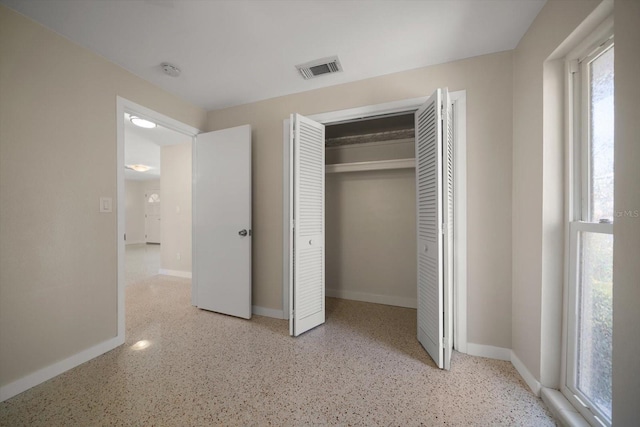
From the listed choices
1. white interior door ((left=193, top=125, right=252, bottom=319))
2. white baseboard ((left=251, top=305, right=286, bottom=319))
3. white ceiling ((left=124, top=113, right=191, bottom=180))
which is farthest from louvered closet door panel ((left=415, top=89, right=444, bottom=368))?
white ceiling ((left=124, top=113, right=191, bottom=180))

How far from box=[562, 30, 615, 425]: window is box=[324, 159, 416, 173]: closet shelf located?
1574mm

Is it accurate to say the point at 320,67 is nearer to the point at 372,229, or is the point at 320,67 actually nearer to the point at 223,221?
the point at 223,221

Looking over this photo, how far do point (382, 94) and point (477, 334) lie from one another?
2199 mm

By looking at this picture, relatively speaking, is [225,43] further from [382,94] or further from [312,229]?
[312,229]

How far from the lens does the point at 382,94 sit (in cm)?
227

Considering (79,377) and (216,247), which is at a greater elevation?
(216,247)

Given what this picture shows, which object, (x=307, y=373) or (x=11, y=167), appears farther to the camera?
(x=307, y=373)

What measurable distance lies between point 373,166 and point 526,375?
7.68 feet

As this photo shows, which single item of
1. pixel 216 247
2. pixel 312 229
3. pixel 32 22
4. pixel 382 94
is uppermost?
pixel 32 22

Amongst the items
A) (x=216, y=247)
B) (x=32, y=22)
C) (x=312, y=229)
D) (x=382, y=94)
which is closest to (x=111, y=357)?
(x=216, y=247)

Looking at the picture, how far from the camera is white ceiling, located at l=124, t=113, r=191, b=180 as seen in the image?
12.6ft

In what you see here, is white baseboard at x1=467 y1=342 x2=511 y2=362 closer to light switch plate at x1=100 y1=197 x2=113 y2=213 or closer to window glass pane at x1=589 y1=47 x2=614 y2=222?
window glass pane at x1=589 y1=47 x2=614 y2=222

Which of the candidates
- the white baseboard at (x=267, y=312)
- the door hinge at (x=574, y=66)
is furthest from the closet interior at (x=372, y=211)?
the door hinge at (x=574, y=66)

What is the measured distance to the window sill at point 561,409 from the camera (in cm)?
124
